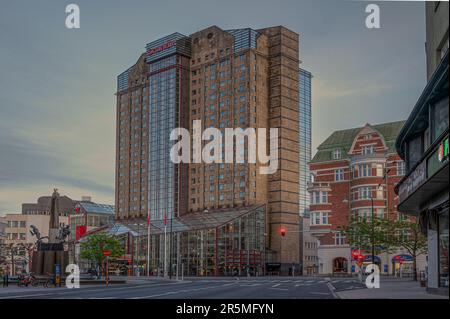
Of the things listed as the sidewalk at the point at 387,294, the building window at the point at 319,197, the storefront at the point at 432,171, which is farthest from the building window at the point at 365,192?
the sidewalk at the point at 387,294

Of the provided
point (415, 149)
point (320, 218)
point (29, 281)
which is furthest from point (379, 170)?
point (415, 149)

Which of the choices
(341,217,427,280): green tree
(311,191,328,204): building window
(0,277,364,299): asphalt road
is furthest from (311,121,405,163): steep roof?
(0,277,364,299): asphalt road

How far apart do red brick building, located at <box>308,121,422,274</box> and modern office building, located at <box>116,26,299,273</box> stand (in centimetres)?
424

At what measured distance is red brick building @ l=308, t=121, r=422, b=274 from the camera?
7231cm

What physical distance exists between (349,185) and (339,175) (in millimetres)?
2403

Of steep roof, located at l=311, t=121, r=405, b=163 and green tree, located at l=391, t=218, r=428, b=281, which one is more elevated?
steep roof, located at l=311, t=121, r=405, b=163

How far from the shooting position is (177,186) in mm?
79250

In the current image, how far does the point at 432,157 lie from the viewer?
20.2 metres

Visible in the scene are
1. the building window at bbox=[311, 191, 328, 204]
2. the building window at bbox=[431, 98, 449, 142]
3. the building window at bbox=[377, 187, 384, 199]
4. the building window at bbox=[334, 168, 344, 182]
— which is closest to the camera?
the building window at bbox=[431, 98, 449, 142]

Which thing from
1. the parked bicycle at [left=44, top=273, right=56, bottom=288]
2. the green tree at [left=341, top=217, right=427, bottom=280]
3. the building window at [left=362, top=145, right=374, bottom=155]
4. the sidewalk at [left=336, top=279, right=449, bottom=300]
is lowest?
the parked bicycle at [left=44, top=273, right=56, bottom=288]

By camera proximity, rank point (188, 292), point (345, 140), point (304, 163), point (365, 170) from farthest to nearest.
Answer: point (304, 163) → point (345, 140) → point (365, 170) → point (188, 292)

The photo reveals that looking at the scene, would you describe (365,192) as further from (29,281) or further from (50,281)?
(29,281)

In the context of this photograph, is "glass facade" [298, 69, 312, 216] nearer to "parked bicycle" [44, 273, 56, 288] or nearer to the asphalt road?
the asphalt road

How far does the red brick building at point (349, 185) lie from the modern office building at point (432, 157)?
1569 inches
